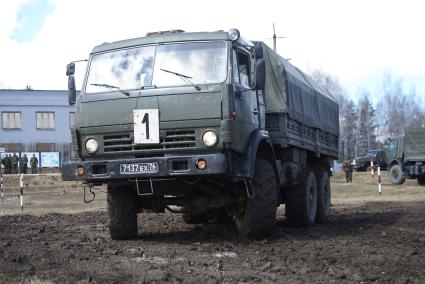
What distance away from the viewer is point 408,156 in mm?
29219

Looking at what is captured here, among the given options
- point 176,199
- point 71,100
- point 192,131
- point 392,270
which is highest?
point 71,100

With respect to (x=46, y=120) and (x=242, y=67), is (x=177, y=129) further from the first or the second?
(x=46, y=120)

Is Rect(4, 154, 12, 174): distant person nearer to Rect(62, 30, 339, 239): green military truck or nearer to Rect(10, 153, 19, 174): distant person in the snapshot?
Rect(10, 153, 19, 174): distant person

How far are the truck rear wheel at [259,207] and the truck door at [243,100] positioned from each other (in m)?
0.59

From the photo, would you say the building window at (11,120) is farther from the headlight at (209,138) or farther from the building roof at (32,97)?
the headlight at (209,138)

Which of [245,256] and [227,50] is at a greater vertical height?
[227,50]

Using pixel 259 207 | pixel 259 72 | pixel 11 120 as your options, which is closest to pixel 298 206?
pixel 259 207

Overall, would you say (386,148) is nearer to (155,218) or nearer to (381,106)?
(155,218)

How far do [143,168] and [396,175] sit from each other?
→ 25.2 meters

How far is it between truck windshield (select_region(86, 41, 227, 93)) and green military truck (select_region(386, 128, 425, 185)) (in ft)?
74.5

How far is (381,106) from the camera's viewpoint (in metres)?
81.6

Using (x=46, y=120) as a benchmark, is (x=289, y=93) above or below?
below

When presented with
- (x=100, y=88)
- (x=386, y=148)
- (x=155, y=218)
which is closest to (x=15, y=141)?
(x=386, y=148)

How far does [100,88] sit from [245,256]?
307cm
